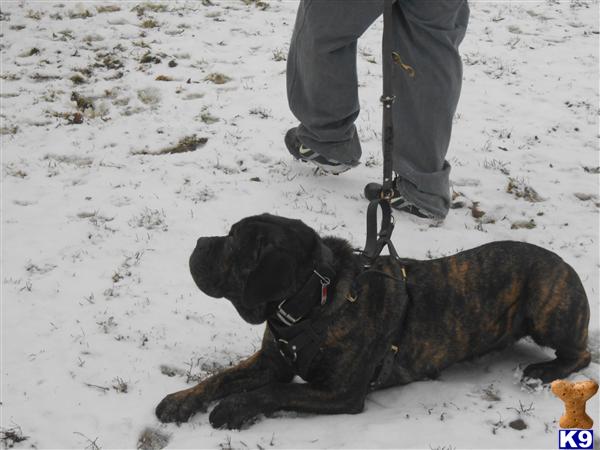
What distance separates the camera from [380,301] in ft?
Answer: 12.6

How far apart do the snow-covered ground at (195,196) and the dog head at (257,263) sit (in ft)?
2.37

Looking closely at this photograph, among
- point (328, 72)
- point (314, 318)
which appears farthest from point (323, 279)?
point (328, 72)

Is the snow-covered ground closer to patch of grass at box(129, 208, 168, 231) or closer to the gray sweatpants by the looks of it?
patch of grass at box(129, 208, 168, 231)

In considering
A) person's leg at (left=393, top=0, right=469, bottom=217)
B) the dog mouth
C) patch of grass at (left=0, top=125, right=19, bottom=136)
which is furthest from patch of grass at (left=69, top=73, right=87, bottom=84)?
the dog mouth

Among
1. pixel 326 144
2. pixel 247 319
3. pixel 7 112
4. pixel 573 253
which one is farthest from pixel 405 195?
pixel 7 112

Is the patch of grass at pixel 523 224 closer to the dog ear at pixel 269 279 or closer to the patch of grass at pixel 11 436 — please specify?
the dog ear at pixel 269 279

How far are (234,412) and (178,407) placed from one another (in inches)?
13.5

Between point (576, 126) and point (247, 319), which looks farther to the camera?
point (576, 126)

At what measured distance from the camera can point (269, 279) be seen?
3.43m

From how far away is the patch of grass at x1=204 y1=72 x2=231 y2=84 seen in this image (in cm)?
850

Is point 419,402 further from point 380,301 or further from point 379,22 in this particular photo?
point 379,22

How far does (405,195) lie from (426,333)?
1924 millimetres

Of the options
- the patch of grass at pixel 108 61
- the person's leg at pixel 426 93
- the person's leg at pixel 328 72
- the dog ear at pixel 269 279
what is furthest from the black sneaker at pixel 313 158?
the patch of grass at pixel 108 61

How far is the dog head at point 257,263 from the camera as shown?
3.44 metres
